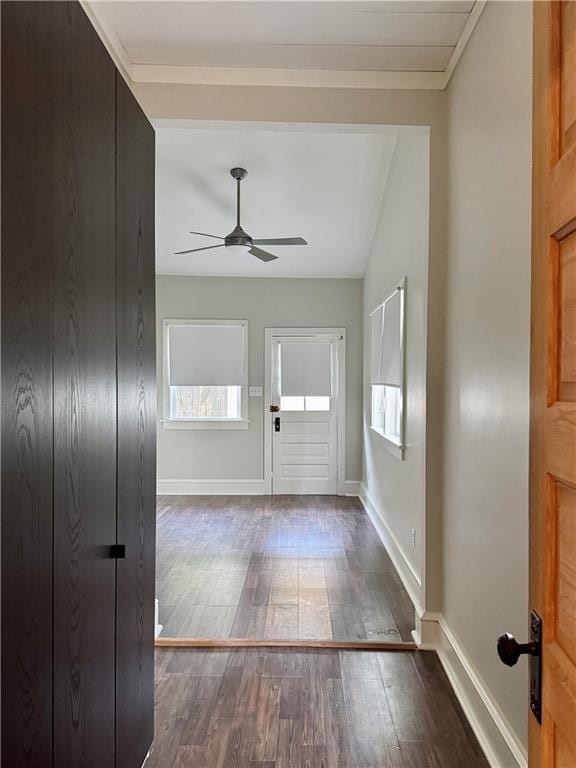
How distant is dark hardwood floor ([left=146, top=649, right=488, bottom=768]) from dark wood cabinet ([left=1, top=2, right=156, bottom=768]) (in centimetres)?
40

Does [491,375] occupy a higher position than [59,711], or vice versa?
[491,375]

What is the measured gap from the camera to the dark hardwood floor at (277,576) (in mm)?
2863

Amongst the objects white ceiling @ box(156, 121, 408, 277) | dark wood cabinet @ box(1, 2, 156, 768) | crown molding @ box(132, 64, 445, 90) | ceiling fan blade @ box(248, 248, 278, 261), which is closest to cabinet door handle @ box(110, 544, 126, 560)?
dark wood cabinet @ box(1, 2, 156, 768)

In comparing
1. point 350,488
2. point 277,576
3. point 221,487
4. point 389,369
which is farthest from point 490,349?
point 221,487

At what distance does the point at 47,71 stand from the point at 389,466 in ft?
12.3

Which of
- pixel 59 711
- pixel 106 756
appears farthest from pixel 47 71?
pixel 106 756

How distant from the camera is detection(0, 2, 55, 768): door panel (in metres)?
0.90

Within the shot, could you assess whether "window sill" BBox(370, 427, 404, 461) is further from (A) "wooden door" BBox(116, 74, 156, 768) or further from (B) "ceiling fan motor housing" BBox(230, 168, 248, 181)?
(B) "ceiling fan motor housing" BBox(230, 168, 248, 181)

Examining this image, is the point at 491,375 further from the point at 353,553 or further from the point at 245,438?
the point at 245,438

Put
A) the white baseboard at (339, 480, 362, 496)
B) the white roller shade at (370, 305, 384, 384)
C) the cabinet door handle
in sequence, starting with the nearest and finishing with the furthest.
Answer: the cabinet door handle → the white roller shade at (370, 305, 384, 384) → the white baseboard at (339, 480, 362, 496)

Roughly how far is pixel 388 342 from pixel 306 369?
91.7 inches

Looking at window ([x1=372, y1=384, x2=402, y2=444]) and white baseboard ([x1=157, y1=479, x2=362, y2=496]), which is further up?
window ([x1=372, y1=384, x2=402, y2=444])

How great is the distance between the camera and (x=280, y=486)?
21.0ft

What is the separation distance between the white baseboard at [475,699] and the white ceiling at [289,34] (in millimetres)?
2713
